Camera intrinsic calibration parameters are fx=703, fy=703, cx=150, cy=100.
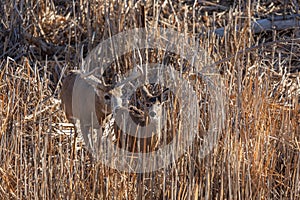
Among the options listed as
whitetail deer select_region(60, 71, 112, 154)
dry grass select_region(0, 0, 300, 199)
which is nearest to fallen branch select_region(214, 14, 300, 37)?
dry grass select_region(0, 0, 300, 199)

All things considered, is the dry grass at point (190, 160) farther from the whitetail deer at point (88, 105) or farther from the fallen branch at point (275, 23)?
the fallen branch at point (275, 23)

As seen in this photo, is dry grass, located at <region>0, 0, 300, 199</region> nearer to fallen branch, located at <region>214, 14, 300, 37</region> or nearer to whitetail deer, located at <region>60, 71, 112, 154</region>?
whitetail deer, located at <region>60, 71, 112, 154</region>

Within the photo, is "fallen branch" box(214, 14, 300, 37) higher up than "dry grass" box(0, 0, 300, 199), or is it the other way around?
"fallen branch" box(214, 14, 300, 37)

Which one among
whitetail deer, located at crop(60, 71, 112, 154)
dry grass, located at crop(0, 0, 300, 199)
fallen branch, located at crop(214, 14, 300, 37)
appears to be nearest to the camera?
dry grass, located at crop(0, 0, 300, 199)

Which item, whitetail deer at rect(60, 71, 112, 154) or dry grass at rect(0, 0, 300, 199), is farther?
whitetail deer at rect(60, 71, 112, 154)

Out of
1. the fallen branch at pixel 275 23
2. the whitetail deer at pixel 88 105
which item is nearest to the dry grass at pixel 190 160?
the whitetail deer at pixel 88 105

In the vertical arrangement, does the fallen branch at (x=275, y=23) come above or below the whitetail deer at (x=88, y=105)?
above

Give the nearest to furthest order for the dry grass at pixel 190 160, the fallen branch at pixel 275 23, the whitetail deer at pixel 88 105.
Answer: the dry grass at pixel 190 160, the whitetail deer at pixel 88 105, the fallen branch at pixel 275 23

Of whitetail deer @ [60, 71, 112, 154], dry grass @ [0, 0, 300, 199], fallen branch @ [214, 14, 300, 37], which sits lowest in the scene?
dry grass @ [0, 0, 300, 199]

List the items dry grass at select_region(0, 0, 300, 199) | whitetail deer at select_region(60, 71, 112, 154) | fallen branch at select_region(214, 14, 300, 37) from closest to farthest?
dry grass at select_region(0, 0, 300, 199), whitetail deer at select_region(60, 71, 112, 154), fallen branch at select_region(214, 14, 300, 37)

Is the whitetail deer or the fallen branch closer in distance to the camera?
the whitetail deer

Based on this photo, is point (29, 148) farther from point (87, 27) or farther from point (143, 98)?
point (87, 27)

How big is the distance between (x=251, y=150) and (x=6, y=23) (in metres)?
3.13

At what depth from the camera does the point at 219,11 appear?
630cm
